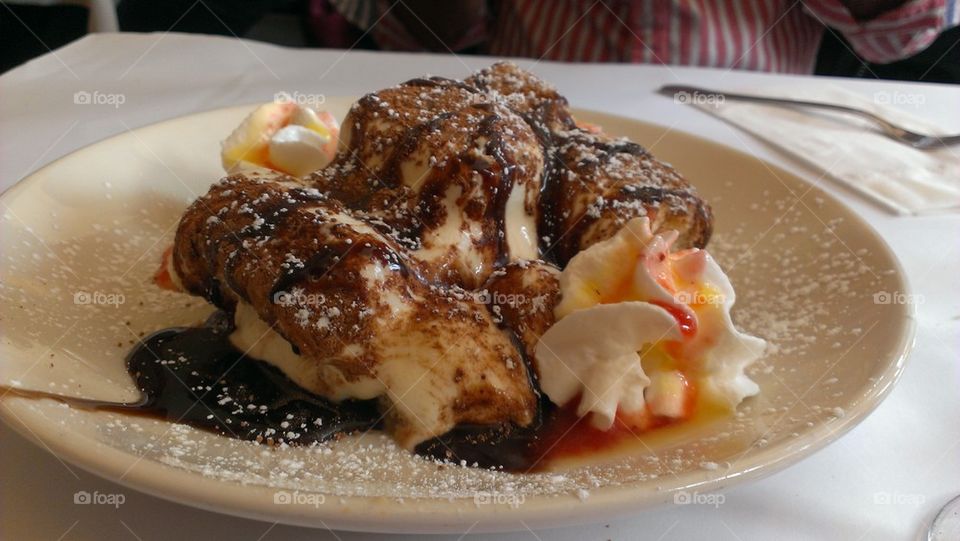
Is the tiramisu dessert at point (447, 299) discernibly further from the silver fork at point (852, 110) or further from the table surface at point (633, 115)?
the silver fork at point (852, 110)

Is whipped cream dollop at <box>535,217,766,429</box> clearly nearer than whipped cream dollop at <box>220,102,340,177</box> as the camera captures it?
Yes

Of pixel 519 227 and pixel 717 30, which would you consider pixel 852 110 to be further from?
pixel 519 227

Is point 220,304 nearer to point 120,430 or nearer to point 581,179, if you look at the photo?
point 120,430

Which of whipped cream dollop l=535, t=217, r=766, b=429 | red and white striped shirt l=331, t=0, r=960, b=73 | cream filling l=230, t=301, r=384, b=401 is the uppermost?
red and white striped shirt l=331, t=0, r=960, b=73

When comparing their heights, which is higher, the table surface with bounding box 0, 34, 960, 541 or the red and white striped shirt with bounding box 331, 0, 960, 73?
the red and white striped shirt with bounding box 331, 0, 960, 73

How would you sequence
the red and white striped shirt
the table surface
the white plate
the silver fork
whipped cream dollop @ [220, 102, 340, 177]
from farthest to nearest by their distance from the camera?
the red and white striped shirt < the silver fork < whipped cream dollop @ [220, 102, 340, 177] < the table surface < the white plate

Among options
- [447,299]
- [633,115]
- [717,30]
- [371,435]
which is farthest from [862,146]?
[371,435]

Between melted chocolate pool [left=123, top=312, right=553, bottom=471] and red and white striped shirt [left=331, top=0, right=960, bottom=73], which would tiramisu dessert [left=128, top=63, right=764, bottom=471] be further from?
red and white striped shirt [left=331, top=0, right=960, bottom=73]

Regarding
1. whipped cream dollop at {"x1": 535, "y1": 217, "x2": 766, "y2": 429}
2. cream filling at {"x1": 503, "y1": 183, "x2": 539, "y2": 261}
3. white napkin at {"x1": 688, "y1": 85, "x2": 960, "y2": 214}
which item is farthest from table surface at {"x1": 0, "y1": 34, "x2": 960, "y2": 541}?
cream filling at {"x1": 503, "y1": 183, "x2": 539, "y2": 261}
